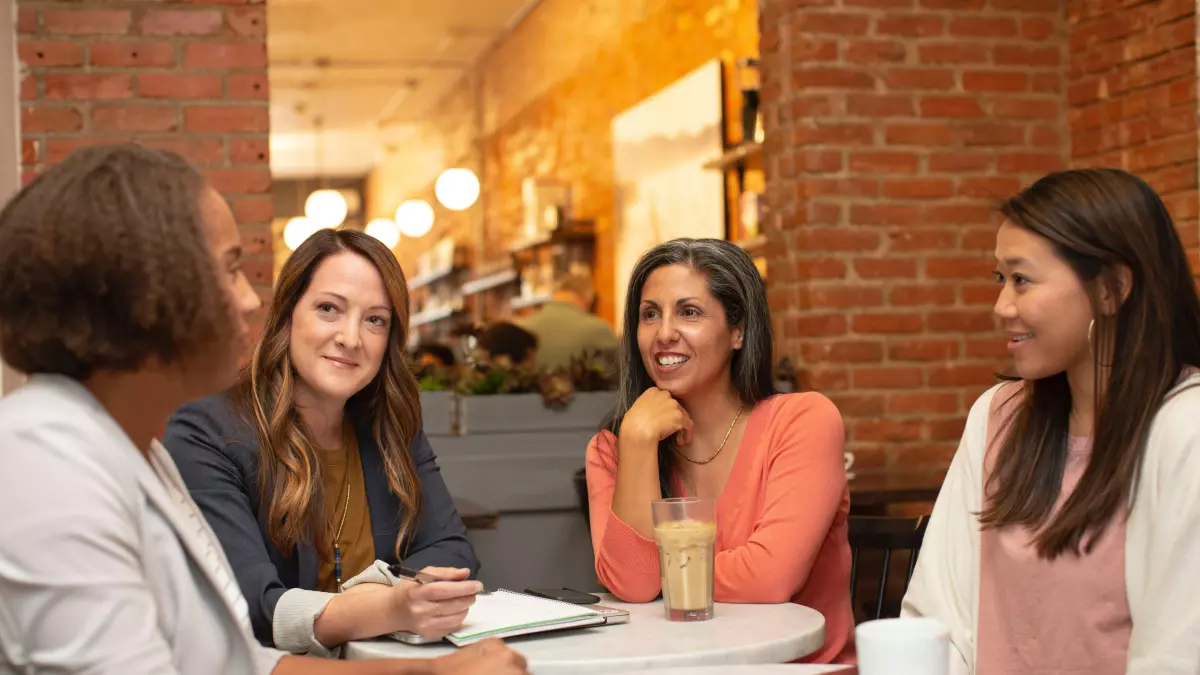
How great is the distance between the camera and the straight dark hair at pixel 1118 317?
69.0 inches

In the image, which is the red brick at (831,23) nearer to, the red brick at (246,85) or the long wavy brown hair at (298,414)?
the red brick at (246,85)

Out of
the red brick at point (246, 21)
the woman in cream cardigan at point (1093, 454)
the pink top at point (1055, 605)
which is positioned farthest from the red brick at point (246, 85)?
the pink top at point (1055, 605)

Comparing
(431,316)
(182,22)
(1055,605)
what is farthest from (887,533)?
(431,316)

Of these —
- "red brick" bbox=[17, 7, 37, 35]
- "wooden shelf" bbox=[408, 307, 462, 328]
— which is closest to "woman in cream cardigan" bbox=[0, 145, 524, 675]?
"red brick" bbox=[17, 7, 37, 35]

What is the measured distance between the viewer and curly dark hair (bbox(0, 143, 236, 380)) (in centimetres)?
106

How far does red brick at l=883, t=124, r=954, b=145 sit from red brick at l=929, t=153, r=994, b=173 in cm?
5

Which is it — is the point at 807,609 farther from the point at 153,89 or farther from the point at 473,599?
the point at 153,89

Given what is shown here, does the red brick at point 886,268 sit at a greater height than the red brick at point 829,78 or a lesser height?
lesser

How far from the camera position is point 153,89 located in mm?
3699

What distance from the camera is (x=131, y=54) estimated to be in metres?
3.68

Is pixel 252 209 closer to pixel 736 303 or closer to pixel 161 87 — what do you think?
pixel 161 87

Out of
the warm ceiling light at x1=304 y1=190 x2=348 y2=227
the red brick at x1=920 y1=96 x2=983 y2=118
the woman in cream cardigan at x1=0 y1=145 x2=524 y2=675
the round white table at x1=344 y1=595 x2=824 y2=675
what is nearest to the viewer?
the woman in cream cardigan at x1=0 y1=145 x2=524 y2=675

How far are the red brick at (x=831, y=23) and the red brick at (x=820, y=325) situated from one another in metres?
0.91

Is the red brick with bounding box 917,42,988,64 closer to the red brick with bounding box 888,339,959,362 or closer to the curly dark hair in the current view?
the red brick with bounding box 888,339,959,362
